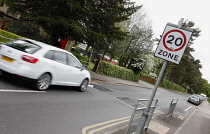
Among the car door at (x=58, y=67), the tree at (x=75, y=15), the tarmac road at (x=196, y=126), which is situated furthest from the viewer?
the tree at (x=75, y=15)

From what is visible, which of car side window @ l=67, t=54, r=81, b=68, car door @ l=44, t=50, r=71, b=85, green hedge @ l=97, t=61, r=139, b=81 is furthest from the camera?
green hedge @ l=97, t=61, r=139, b=81

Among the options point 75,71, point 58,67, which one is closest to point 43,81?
point 58,67

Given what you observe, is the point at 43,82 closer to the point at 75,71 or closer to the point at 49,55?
the point at 49,55

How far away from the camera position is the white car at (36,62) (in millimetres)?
5797

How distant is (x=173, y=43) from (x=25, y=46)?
197 inches

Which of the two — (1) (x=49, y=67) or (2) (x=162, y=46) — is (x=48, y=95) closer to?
(1) (x=49, y=67)

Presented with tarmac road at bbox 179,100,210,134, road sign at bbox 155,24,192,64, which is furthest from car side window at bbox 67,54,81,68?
tarmac road at bbox 179,100,210,134

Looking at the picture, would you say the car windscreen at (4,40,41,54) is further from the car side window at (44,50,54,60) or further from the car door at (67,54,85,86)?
the car door at (67,54,85,86)

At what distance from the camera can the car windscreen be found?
6.06m

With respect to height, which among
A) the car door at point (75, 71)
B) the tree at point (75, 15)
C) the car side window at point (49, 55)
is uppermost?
the tree at point (75, 15)

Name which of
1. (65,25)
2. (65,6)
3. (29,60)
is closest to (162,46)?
(29,60)

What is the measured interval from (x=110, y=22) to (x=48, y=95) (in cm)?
861

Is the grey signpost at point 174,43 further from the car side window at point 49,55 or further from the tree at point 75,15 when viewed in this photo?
the tree at point 75,15

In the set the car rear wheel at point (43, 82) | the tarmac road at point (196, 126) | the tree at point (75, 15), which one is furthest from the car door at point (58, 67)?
the tarmac road at point (196, 126)
